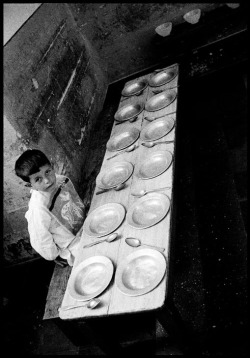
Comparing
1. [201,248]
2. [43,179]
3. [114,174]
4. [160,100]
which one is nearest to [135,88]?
[160,100]

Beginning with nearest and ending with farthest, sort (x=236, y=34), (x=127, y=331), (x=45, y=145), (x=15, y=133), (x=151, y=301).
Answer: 1. (x=151, y=301)
2. (x=127, y=331)
3. (x=15, y=133)
4. (x=45, y=145)
5. (x=236, y=34)

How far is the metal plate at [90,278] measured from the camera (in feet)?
7.26

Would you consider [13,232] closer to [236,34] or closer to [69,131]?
[69,131]

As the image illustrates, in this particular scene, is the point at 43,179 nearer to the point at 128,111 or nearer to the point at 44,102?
the point at 44,102

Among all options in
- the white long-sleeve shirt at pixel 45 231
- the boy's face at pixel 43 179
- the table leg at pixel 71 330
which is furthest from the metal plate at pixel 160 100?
the table leg at pixel 71 330

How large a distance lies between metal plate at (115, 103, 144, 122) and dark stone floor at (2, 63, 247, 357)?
63cm

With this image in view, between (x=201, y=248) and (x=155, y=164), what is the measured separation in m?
1.24

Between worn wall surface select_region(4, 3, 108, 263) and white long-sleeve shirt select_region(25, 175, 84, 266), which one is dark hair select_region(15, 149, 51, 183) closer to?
white long-sleeve shirt select_region(25, 175, 84, 266)

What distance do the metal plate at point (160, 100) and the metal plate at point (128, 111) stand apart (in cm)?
16

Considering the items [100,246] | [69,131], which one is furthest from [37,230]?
[69,131]

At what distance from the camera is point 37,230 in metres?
2.75

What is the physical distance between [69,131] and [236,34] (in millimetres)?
3521

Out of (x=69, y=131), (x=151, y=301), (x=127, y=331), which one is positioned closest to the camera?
(x=151, y=301)

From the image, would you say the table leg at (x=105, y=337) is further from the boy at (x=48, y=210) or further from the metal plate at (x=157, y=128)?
the metal plate at (x=157, y=128)
